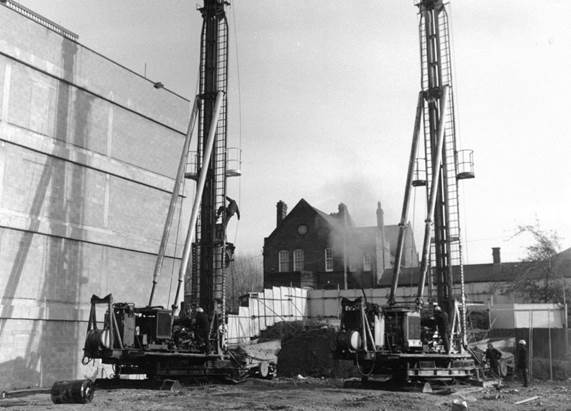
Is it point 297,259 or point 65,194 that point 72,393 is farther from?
point 297,259

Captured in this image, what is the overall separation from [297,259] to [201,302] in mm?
35592

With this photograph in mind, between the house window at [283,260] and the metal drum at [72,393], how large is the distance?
142 feet

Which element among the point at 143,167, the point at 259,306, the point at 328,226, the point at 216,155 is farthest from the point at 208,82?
the point at 328,226

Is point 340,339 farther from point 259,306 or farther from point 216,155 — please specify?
point 259,306

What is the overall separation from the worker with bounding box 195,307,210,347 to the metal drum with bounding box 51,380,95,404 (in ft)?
17.4

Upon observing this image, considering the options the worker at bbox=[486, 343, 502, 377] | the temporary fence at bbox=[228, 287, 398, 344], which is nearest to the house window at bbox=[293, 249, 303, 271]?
the temporary fence at bbox=[228, 287, 398, 344]

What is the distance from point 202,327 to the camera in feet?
65.6

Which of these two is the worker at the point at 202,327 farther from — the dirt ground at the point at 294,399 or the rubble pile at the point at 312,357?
the rubble pile at the point at 312,357

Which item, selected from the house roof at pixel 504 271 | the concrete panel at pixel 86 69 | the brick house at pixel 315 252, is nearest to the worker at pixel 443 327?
the concrete panel at pixel 86 69

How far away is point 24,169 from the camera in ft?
67.9

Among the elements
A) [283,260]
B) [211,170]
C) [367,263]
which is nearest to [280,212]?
[283,260]

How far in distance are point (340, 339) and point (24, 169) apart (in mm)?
10877

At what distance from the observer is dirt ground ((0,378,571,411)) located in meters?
14.5

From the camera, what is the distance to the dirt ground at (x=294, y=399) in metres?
14.5
